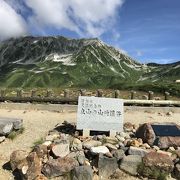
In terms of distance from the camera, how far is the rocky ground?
56.0 ft

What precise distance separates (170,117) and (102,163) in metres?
12.8

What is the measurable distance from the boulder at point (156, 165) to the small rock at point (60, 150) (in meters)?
3.36

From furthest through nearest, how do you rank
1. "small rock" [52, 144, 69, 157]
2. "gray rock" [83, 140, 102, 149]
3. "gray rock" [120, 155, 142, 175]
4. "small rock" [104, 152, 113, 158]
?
"gray rock" [83, 140, 102, 149]
"small rock" [52, 144, 69, 157]
"small rock" [104, 152, 113, 158]
"gray rock" [120, 155, 142, 175]

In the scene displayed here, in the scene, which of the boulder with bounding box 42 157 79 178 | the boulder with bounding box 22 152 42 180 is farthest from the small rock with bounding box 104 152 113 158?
the boulder with bounding box 22 152 42 180

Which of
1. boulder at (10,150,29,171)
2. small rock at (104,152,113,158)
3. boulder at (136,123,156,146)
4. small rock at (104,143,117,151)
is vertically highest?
boulder at (136,123,156,146)

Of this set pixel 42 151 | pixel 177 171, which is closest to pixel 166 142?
pixel 177 171

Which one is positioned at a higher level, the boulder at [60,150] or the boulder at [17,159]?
the boulder at [60,150]

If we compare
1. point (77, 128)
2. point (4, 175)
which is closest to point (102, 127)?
point (77, 128)

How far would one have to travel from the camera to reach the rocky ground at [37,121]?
56.0 feet

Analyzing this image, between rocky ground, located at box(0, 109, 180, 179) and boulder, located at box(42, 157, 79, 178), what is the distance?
1526 millimetres

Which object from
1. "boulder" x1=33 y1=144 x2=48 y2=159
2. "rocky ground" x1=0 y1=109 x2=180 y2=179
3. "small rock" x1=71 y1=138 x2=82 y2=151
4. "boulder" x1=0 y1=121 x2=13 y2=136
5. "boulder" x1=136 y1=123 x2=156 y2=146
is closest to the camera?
"boulder" x1=33 y1=144 x2=48 y2=159

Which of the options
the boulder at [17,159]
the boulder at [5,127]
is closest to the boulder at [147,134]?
the boulder at [17,159]

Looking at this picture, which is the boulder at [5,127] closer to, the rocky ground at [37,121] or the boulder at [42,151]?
the rocky ground at [37,121]

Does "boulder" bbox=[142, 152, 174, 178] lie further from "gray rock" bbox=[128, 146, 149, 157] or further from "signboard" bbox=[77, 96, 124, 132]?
"signboard" bbox=[77, 96, 124, 132]
